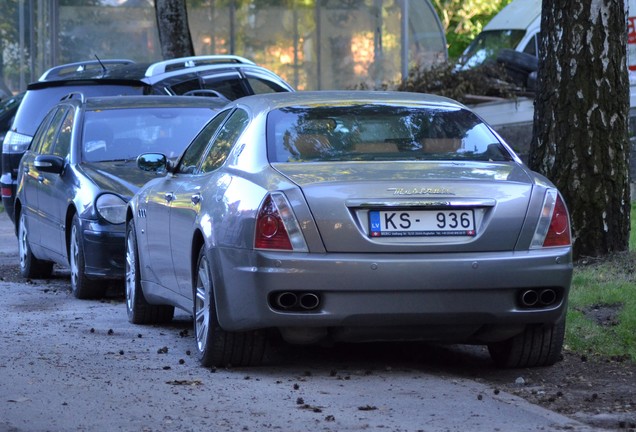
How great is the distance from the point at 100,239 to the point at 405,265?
166 inches

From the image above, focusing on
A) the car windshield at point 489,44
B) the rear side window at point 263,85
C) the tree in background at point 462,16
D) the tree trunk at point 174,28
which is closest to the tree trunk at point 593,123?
the rear side window at point 263,85

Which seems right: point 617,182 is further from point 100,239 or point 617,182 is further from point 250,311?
point 250,311

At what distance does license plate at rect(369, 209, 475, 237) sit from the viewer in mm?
7160

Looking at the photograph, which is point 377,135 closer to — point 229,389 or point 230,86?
point 229,389

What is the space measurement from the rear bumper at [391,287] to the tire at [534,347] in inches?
16.1

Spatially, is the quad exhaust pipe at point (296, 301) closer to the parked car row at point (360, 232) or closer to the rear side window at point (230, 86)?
the parked car row at point (360, 232)

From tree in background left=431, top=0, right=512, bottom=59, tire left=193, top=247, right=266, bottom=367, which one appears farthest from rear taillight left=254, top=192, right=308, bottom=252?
tree in background left=431, top=0, right=512, bottom=59

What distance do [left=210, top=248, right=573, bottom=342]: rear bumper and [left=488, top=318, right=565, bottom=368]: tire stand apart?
0.41 meters

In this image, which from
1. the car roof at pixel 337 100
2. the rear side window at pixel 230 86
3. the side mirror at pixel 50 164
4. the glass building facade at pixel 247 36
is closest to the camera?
the car roof at pixel 337 100

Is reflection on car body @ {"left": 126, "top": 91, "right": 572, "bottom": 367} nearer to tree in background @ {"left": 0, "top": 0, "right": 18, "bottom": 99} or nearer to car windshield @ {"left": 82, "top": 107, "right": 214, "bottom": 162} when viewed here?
car windshield @ {"left": 82, "top": 107, "right": 214, "bottom": 162}

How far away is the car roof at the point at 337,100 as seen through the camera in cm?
831

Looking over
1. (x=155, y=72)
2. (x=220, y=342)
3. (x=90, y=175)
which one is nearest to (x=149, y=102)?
(x=90, y=175)

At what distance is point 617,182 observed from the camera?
1095cm

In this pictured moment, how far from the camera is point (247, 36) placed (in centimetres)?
2950
